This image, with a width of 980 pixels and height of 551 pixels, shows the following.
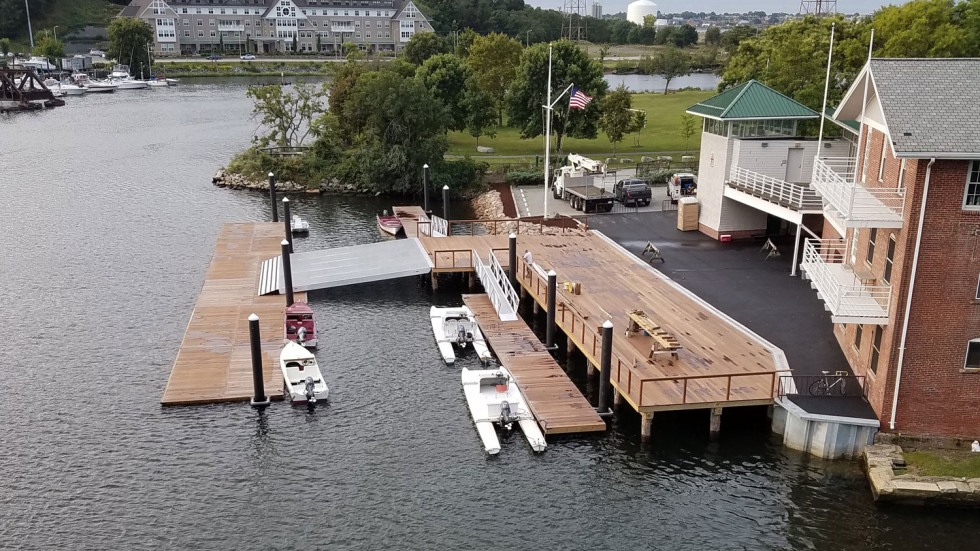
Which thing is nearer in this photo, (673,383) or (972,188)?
(972,188)

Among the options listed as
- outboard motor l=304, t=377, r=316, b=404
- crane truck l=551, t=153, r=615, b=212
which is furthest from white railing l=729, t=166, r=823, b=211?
outboard motor l=304, t=377, r=316, b=404

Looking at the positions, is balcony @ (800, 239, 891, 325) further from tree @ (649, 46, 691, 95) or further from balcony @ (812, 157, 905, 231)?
tree @ (649, 46, 691, 95)

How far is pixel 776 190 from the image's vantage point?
49.2 metres

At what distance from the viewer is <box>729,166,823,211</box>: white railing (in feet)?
151

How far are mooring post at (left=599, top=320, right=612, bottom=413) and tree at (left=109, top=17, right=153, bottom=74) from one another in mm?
186227

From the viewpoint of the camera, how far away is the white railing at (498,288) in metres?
43.6

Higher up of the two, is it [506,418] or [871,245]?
[871,245]

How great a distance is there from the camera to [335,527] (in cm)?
2745

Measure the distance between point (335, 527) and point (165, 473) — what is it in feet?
23.8

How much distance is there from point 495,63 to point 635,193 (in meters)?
47.9

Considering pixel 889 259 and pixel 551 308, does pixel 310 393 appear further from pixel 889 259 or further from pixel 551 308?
pixel 889 259

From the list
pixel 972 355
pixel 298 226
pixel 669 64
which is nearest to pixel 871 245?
pixel 972 355

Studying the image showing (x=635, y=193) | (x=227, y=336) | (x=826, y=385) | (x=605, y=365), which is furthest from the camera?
(x=635, y=193)

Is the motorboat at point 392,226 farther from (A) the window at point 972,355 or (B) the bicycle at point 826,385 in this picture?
(A) the window at point 972,355
